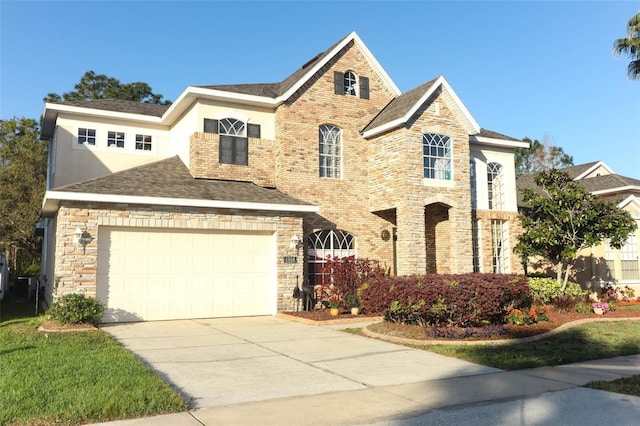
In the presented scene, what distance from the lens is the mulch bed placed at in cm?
1174

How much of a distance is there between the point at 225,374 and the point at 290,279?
8.56 metres

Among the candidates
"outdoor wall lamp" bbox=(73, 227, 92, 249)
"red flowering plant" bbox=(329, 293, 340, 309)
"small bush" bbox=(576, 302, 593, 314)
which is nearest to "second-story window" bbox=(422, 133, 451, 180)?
"red flowering plant" bbox=(329, 293, 340, 309)

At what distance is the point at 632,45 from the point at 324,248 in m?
19.2

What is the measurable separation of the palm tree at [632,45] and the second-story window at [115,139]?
78.1ft

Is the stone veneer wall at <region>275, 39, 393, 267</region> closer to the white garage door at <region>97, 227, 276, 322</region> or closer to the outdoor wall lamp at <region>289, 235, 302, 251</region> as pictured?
the outdoor wall lamp at <region>289, 235, 302, 251</region>

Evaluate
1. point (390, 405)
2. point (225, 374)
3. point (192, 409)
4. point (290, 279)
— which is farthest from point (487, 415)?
point (290, 279)

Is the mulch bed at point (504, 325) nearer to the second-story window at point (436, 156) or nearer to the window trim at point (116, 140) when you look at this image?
the second-story window at point (436, 156)

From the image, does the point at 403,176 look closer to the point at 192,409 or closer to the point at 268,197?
the point at 268,197

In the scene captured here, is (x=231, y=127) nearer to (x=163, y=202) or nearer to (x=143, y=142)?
(x=143, y=142)

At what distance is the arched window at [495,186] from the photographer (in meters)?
22.2

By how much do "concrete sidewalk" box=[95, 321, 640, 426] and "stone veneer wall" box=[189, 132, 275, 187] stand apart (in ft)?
31.5

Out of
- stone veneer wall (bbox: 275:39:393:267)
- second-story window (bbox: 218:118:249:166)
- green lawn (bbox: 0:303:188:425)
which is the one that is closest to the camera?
green lawn (bbox: 0:303:188:425)

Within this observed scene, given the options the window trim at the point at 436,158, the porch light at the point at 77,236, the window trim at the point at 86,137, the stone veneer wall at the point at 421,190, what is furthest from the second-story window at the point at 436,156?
the window trim at the point at 86,137

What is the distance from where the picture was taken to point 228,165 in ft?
59.0
